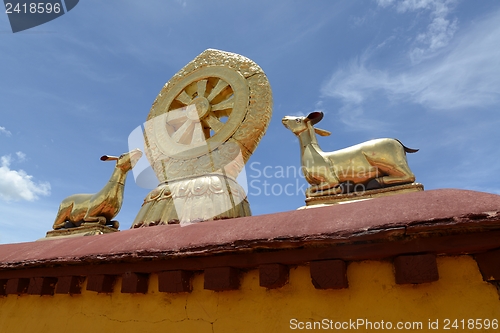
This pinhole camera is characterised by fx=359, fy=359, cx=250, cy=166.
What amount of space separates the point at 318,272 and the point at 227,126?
131 inches

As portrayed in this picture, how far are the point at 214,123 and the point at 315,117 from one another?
177 cm

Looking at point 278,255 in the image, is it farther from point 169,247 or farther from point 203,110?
point 203,110

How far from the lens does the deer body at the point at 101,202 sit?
17.5 feet

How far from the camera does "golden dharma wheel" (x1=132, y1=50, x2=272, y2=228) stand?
4598mm

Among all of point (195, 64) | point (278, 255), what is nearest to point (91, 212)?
point (195, 64)

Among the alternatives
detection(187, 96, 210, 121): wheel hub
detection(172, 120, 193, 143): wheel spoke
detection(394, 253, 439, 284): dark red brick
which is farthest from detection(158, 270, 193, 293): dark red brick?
detection(187, 96, 210, 121): wheel hub

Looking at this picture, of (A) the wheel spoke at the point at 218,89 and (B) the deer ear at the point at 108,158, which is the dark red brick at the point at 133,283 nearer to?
(B) the deer ear at the point at 108,158

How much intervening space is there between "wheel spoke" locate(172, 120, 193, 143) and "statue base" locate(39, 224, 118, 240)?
1.68 metres

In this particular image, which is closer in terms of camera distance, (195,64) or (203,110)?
(203,110)

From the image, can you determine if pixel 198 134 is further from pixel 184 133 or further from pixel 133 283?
pixel 133 283

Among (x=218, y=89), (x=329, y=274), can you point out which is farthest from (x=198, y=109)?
(x=329, y=274)

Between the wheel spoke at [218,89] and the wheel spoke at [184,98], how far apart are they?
15.9 inches

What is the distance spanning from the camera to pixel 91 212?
5.31 metres

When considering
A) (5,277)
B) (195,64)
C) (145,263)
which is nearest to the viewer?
(145,263)
